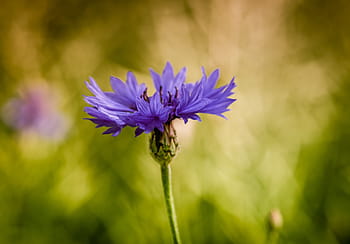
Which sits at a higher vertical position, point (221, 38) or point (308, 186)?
point (221, 38)

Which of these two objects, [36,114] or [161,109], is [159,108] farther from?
[36,114]

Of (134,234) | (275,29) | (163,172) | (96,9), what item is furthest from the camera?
(96,9)

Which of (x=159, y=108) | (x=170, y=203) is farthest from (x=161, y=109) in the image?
(x=170, y=203)

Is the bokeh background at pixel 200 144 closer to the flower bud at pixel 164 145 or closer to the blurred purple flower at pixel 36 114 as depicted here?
the blurred purple flower at pixel 36 114

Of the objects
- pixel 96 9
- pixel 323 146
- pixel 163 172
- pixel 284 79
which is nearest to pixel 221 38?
pixel 284 79

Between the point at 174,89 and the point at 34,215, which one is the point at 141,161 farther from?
the point at 174,89

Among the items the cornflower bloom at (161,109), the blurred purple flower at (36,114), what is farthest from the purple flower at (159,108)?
the blurred purple flower at (36,114)
